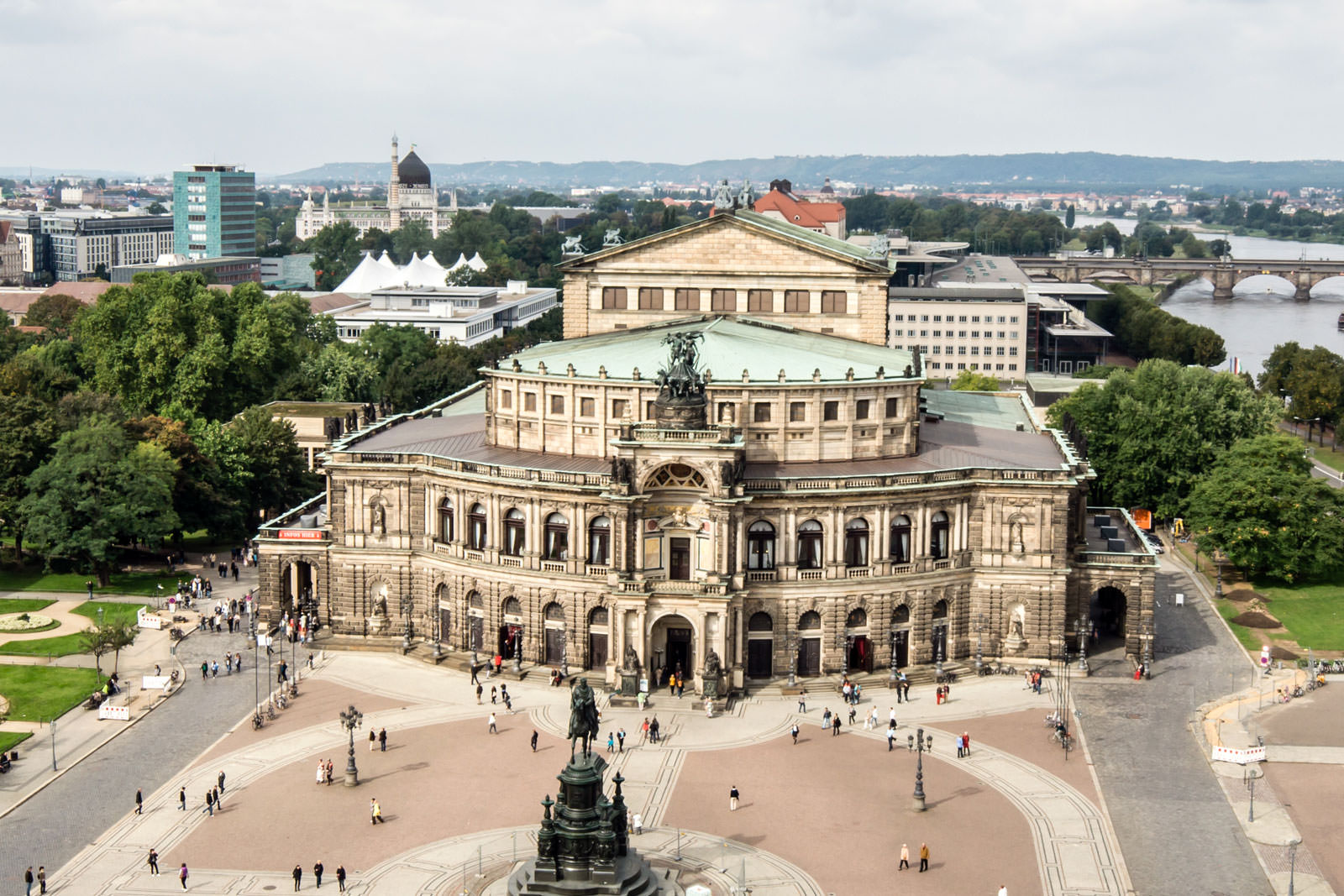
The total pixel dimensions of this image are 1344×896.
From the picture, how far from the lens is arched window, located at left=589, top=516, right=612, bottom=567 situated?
310 ft

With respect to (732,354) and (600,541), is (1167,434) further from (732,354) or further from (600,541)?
(600,541)

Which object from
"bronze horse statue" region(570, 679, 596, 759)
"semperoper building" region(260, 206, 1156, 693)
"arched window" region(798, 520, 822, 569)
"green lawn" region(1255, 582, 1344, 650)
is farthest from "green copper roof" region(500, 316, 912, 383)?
"bronze horse statue" region(570, 679, 596, 759)

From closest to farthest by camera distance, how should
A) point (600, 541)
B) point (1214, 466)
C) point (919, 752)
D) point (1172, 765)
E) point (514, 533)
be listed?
point (919, 752)
point (1172, 765)
point (600, 541)
point (514, 533)
point (1214, 466)

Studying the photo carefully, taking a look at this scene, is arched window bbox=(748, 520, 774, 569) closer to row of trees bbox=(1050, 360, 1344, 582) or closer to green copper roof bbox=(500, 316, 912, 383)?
green copper roof bbox=(500, 316, 912, 383)

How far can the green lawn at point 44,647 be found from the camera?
98938mm

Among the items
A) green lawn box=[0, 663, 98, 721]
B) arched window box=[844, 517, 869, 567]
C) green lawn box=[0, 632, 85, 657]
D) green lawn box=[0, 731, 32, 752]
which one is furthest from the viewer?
green lawn box=[0, 632, 85, 657]

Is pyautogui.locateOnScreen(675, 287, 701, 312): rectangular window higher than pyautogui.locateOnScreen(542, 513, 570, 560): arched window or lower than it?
higher

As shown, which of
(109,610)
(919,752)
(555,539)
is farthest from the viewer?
(109,610)

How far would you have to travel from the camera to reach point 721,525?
90.2 metres

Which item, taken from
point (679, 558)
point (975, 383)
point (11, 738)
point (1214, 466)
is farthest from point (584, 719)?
point (975, 383)

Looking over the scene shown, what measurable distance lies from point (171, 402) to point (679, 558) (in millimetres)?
78651

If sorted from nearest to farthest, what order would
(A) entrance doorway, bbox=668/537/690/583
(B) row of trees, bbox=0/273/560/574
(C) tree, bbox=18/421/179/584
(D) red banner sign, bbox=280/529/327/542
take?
(A) entrance doorway, bbox=668/537/690/583 → (D) red banner sign, bbox=280/529/327/542 → (C) tree, bbox=18/421/179/584 → (B) row of trees, bbox=0/273/560/574

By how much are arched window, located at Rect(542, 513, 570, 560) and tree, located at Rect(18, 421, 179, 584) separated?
108 ft

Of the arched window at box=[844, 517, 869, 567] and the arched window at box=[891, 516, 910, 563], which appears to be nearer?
the arched window at box=[844, 517, 869, 567]
